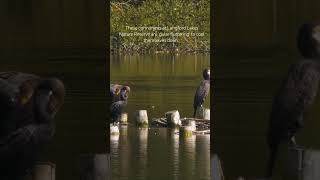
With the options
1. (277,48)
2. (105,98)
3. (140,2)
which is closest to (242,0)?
(277,48)

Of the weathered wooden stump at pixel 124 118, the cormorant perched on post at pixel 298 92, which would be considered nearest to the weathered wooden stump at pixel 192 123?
the weathered wooden stump at pixel 124 118

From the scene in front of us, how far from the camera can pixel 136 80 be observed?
21.3 feet

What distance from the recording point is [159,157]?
21.6 ft

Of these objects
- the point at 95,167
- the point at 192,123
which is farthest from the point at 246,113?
the point at 95,167

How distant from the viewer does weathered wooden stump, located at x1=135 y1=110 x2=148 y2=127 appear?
655 centimetres

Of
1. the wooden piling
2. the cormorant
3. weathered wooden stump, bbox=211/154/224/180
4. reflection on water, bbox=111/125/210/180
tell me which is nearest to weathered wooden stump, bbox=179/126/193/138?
reflection on water, bbox=111/125/210/180

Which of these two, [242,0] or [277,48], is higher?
[242,0]

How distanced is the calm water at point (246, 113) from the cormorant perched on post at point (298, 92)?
0.07 m

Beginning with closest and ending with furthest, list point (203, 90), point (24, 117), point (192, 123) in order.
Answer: point (24, 117) → point (203, 90) → point (192, 123)

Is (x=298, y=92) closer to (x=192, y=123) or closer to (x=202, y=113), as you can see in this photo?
(x=202, y=113)

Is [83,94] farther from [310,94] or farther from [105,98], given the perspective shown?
[310,94]

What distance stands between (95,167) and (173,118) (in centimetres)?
89

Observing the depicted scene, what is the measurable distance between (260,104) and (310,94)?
0.48m

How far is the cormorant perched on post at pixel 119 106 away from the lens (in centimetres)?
648
